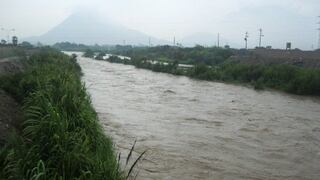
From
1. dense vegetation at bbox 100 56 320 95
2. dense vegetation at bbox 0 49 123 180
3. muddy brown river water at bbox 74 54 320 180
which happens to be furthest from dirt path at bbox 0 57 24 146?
dense vegetation at bbox 100 56 320 95

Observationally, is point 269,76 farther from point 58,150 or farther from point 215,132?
point 58,150

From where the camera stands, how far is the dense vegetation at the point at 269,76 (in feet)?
90.6

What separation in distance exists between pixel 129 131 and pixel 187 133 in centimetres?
195

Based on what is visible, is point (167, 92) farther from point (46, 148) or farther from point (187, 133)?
point (46, 148)

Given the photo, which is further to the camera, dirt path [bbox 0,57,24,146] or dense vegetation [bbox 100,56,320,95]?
dense vegetation [bbox 100,56,320,95]

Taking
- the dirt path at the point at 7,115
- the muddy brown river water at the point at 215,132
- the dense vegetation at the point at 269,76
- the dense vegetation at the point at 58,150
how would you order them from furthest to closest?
the dense vegetation at the point at 269,76, the muddy brown river water at the point at 215,132, the dirt path at the point at 7,115, the dense vegetation at the point at 58,150

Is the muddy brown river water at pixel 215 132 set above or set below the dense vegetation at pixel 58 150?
below

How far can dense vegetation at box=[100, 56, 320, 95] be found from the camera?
90.6ft

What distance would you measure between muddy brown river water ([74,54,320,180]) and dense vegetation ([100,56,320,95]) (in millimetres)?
2472

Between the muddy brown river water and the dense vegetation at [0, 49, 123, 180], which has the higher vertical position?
the dense vegetation at [0, 49, 123, 180]

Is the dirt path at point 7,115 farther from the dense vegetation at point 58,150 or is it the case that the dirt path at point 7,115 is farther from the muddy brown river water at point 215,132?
the muddy brown river water at point 215,132

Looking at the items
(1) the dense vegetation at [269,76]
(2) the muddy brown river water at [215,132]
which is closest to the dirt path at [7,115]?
(2) the muddy brown river water at [215,132]

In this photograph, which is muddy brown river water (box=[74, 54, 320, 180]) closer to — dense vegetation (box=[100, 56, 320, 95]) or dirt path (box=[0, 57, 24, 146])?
dense vegetation (box=[100, 56, 320, 95])

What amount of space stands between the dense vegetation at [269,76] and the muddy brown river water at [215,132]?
8.11ft
